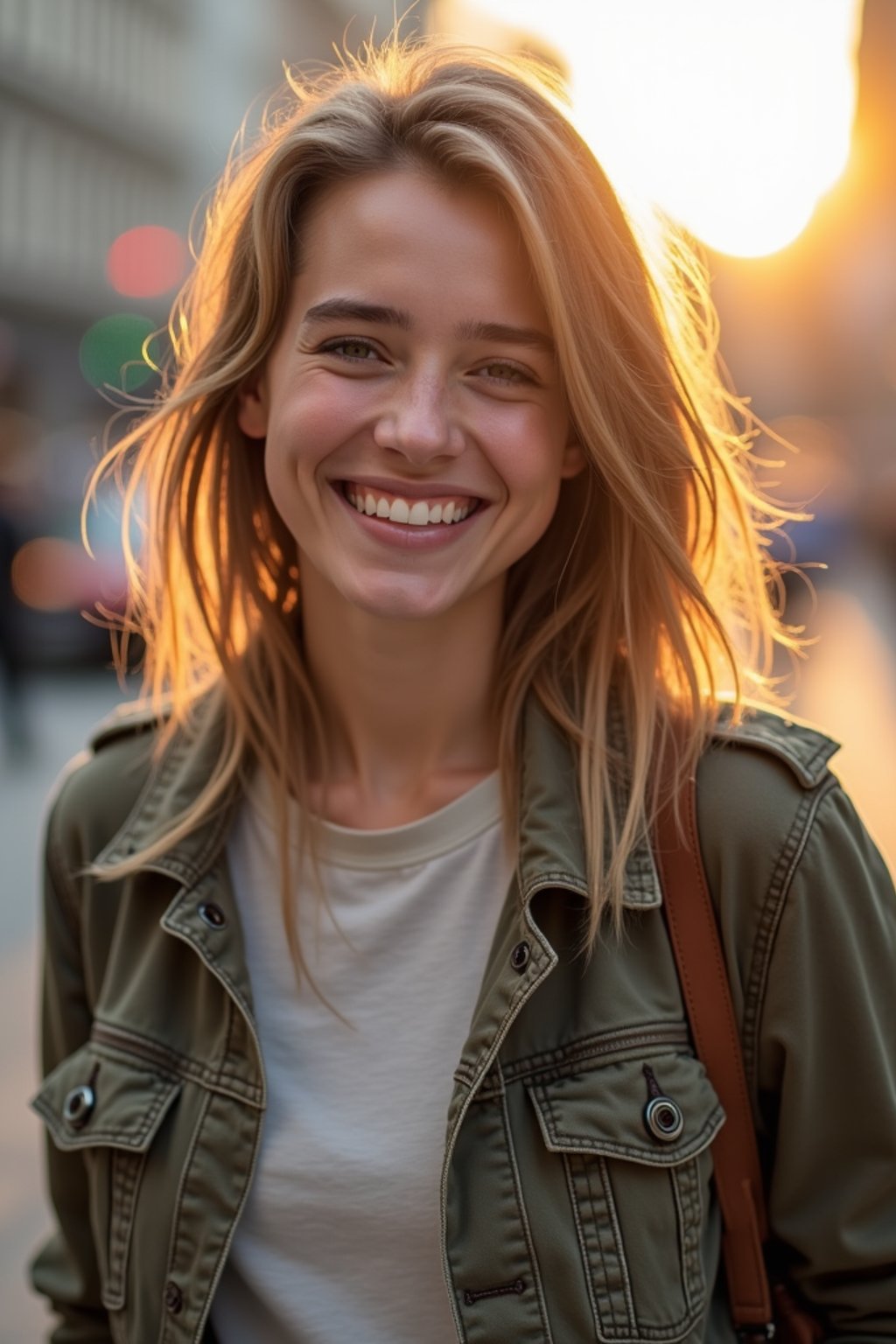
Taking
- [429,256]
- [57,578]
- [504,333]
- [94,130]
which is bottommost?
[504,333]

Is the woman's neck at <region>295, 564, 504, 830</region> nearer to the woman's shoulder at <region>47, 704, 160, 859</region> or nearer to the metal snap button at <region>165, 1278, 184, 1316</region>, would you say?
the woman's shoulder at <region>47, 704, 160, 859</region>

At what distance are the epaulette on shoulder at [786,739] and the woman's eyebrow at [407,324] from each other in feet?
1.99

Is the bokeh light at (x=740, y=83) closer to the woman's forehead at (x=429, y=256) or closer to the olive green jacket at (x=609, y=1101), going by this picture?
the woman's forehead at (x=429, y=256)

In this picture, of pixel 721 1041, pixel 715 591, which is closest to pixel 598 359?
pixel 715 591

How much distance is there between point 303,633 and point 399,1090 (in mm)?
852

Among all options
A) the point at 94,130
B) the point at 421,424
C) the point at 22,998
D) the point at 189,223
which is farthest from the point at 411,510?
the point at 94,130

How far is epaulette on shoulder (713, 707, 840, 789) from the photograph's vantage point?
6.29ft

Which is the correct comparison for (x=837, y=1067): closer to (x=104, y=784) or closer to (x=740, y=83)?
(x=104, y=784)

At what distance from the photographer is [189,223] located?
3895 mm

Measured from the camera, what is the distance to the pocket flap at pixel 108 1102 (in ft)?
6.79

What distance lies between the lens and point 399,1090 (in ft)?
6.56

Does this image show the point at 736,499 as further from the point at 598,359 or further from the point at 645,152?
the point at 645,152

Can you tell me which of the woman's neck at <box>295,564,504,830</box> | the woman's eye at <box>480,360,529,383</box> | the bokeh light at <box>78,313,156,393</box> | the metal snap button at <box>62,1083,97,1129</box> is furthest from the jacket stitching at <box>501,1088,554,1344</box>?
the bokeh light at <box>78,313,156,393</box>

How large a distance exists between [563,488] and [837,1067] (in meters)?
1.01
